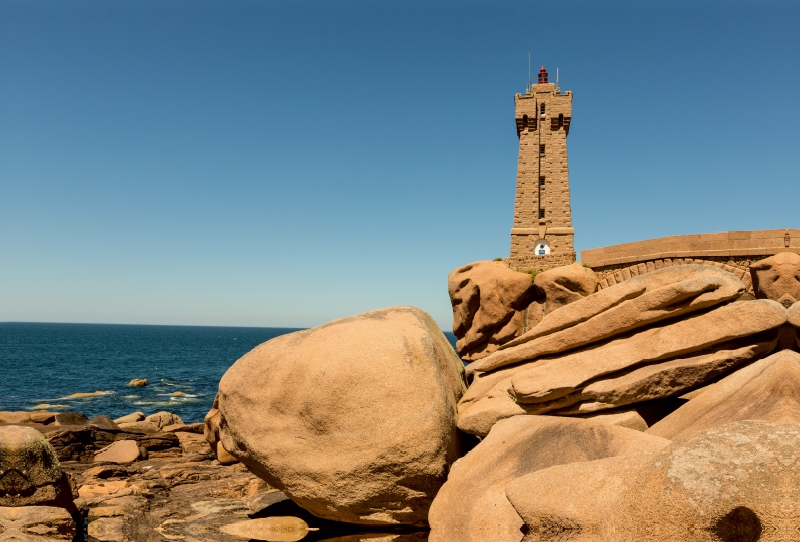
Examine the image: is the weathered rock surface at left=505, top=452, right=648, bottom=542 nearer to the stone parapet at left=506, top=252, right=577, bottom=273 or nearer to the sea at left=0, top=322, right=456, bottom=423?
the stone parapet at left=506, top=252, right=577, bottom=273

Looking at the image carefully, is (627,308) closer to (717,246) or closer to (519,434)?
(519,434)

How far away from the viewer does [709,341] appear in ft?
26.7

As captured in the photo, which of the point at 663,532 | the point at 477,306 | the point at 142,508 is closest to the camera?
the point at 663,532

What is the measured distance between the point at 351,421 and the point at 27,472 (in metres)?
7.20

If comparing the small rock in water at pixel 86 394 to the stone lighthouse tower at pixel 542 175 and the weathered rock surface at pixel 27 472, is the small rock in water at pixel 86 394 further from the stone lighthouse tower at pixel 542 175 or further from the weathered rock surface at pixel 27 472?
the weathered rock surface at pixel 27 472

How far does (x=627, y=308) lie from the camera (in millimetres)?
8898

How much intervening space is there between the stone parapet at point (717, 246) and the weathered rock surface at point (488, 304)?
Answer: 681 centimetres

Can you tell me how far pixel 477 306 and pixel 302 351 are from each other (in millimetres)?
17805

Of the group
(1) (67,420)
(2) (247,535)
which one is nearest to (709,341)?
(2) (247,535)

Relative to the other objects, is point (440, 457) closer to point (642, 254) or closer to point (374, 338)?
point (374, 338)

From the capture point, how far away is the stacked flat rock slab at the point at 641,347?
8102 mm

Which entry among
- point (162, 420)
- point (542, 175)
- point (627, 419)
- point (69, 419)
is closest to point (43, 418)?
point (69, 419)

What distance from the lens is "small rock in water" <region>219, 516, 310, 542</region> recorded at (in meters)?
10.3

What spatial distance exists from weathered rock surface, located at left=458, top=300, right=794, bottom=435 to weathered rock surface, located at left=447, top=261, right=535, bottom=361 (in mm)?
15848
